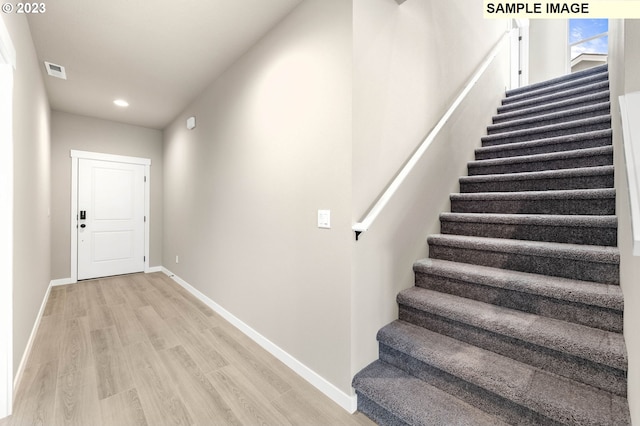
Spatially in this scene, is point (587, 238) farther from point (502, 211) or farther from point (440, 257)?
point (440, 257)

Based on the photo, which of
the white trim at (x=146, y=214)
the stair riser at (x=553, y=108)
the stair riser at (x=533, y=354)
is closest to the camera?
the stair riser at (x=533, y=354)

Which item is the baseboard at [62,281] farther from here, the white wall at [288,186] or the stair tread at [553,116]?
the stair tread at [553,116]

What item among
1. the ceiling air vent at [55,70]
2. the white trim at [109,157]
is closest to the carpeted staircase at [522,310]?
the ceiling air vent at [55,70]

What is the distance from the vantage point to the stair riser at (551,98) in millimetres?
2947

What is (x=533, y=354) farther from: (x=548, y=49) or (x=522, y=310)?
(x=548, y=49)

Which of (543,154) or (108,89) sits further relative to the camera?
(108,89)

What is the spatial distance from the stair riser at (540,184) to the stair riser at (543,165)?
0.22 meters

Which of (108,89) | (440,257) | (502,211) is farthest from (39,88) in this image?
(502,211)

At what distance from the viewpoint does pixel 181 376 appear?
2023 mm

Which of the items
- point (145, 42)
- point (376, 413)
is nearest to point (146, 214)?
point (145, 42)

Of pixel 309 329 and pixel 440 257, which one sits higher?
pixel 440 257

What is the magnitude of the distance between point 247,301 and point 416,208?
1746mm

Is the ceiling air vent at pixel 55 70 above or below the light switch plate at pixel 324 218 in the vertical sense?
above

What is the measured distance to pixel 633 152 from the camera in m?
0.81
